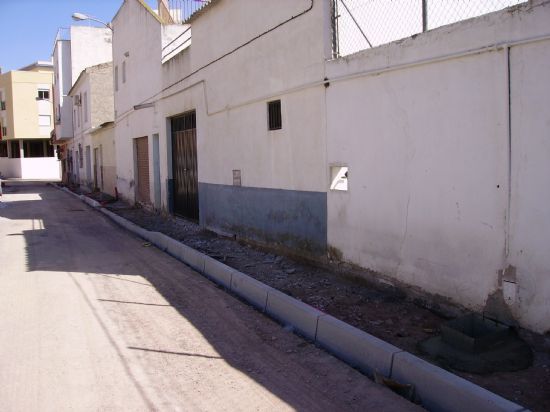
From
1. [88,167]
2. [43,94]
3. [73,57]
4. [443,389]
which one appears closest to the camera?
[443,389]

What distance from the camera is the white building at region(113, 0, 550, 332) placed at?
455 cm

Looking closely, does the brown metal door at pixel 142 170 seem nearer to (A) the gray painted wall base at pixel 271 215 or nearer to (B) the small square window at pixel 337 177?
(A) the gray painted wall base at pixel 271 215

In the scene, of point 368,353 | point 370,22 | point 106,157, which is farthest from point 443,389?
point 106,157

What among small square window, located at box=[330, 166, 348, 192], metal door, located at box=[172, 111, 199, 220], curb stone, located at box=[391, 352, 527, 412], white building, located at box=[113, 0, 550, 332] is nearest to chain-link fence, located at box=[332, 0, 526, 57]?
white building, located at box=[113, 0, 550, 332]

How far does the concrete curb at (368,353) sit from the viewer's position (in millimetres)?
3584

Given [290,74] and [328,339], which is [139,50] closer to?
[290,74]

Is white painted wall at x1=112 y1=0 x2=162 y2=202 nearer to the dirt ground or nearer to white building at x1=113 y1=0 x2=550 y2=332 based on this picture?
white building at x1=113 y1=0 x2=550 y2=332

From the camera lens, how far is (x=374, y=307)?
5.93 metres

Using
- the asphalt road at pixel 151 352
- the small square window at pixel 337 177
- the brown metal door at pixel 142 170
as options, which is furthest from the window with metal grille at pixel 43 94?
the small square window at pixel 337 177

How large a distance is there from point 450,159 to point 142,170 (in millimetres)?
14897

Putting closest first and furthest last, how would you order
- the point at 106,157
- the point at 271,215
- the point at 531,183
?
the point at 531,183 < the point at 271,215 < the point at 106,157

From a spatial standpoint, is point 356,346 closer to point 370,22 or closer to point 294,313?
point 294,313

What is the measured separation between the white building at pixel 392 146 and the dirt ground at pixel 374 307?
24cm

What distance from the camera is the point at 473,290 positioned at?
16.6ft
